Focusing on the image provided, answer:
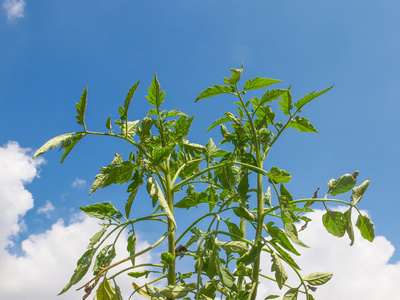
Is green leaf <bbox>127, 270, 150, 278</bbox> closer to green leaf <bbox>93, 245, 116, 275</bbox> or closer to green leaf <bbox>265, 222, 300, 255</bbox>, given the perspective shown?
green leaf <bbox>93, 245, 116, 275</bbox>

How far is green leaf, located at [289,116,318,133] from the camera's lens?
1.21 m

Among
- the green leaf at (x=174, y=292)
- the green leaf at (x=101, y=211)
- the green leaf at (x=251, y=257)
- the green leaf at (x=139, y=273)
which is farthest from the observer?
the green leaf at (x=139, y=273)

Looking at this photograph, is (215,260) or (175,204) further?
(175,204)

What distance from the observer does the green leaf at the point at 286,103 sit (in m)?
1.20

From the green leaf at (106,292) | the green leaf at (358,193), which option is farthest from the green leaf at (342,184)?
the green leaf at (106,292)

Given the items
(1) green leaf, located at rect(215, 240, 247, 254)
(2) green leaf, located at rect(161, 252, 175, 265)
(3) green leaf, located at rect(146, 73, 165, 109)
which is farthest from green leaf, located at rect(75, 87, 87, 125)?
(1) green leaf, located at rect(215, 240, 247, 254)

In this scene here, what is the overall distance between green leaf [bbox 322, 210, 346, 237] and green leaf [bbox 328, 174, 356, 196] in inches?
2.4

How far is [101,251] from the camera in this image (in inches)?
46.1

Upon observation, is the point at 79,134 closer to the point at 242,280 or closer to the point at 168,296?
the point at 168,296

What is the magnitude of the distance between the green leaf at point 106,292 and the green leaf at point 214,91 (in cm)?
67

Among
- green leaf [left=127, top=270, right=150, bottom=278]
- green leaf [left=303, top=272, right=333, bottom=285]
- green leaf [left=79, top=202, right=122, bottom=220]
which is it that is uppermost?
green leaf [left=79, top=202, right=122, bottom=220]

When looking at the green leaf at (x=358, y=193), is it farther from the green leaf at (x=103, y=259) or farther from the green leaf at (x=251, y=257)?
the green leaf at (x=103, y=259)

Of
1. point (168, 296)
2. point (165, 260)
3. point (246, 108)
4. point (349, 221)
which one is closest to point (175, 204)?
point (165, 260)

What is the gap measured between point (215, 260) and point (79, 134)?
0.61 metres
